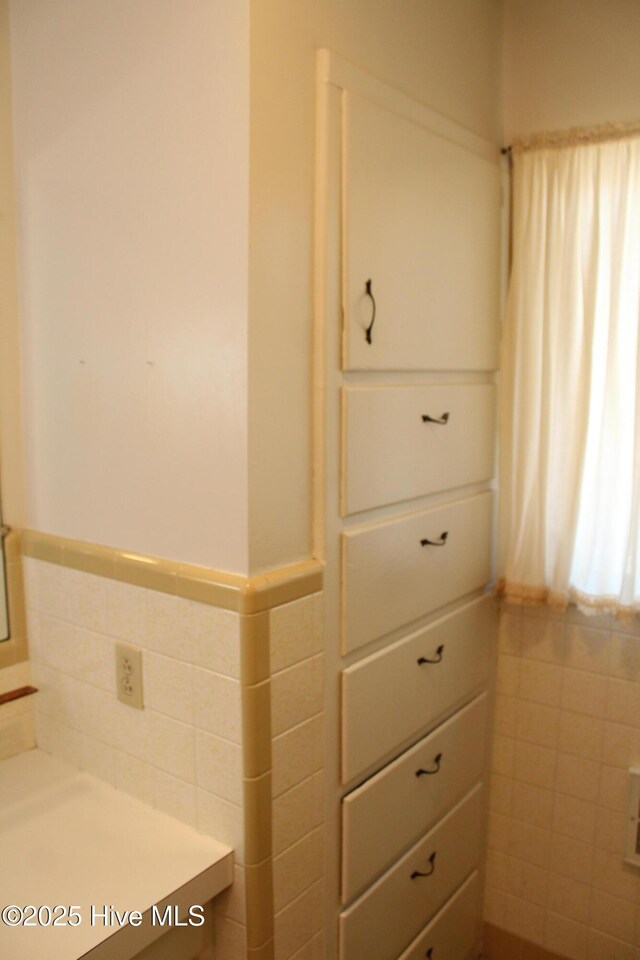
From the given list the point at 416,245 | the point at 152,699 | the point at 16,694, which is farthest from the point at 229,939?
the point at 416,245

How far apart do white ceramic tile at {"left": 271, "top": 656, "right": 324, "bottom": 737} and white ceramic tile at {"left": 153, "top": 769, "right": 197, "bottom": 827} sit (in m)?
0.21

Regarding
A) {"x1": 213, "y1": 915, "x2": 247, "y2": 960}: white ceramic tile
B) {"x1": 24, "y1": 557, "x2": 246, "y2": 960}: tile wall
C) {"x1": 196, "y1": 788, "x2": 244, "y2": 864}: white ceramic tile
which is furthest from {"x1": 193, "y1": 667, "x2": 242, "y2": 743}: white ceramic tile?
{"x1": 213, "y1": 915, "x2": 247, "y2": 960}: white ceramic tile

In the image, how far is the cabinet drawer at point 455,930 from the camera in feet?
5.66

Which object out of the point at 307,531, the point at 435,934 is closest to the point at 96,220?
the point at 307,531

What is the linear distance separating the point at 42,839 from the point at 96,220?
3.60ft

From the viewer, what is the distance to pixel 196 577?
122cm

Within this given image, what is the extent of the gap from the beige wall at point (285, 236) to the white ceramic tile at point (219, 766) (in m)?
0.31

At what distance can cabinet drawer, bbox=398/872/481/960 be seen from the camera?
5.66ft

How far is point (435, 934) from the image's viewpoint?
178cm

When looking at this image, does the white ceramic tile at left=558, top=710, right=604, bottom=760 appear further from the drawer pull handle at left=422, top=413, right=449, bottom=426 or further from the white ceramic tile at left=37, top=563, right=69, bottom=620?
the white ceramic tile at left=37, top=563, right=69, bottom=620

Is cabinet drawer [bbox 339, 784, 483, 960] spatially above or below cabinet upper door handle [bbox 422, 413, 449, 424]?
below

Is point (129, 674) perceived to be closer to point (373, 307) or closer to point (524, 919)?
point (373, 307)

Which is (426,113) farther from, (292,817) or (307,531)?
(292,817)

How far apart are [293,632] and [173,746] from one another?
313 mm
